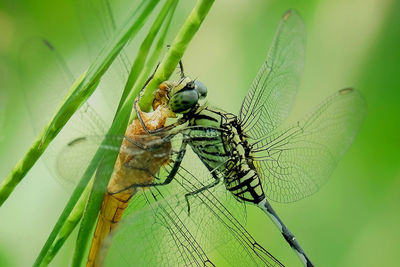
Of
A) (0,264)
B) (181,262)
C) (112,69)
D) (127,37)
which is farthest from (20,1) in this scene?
(127,37)

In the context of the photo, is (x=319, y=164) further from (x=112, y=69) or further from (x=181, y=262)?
(x=112, y=69)

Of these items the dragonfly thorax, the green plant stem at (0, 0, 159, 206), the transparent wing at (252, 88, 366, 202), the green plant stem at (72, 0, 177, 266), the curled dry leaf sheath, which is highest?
the green plant stem at (0, 0, 159, 206)

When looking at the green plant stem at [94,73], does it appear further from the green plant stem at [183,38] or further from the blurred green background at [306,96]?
the blurred green background at [306,96]

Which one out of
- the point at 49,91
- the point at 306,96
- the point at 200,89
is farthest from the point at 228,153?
the point at 306,96

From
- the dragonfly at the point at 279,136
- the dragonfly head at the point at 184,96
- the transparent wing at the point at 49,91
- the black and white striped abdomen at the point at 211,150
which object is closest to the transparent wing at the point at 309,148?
the dragonfly at the point at 279,136

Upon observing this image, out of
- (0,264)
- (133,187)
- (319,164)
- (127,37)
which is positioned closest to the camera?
(127,37)

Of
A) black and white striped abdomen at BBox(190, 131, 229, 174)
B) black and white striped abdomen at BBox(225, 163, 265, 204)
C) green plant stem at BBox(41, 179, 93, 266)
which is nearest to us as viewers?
green plant stem at BBox(41, 179, 93, 266)

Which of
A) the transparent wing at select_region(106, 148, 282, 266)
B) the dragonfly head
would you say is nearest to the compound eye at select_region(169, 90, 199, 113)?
the dragonfly head

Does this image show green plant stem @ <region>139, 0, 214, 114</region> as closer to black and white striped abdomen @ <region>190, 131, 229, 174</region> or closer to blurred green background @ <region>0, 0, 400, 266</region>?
black and white striped abdomen @ <region>190, 131, 229, 174</region>

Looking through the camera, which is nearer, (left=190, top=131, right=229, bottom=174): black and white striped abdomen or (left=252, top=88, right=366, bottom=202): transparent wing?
(left=190, top=131, right=229, bottom=174): black and white striped abdomen
